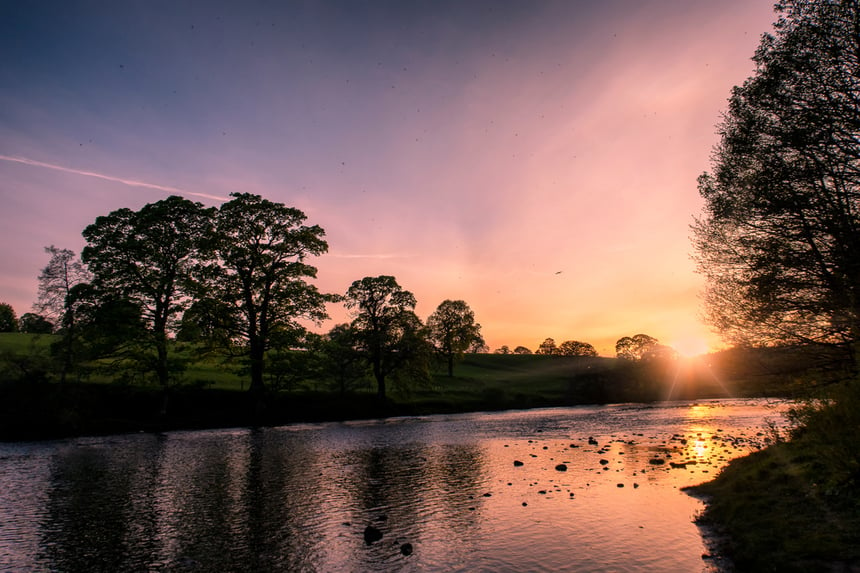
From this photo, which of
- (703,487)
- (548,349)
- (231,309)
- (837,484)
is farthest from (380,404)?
(548,349)

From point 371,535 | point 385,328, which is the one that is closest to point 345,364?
point 385,328

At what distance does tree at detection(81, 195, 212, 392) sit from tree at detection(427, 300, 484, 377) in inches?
2503

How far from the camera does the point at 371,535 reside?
13.5 metres

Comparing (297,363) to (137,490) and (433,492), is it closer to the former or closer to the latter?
(137,490)

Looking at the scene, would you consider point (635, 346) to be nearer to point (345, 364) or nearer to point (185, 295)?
point (345, 364)

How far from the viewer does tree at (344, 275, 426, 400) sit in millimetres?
59844

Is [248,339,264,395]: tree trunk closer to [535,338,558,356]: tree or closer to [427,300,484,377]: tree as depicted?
[427,300,484,377]: tree

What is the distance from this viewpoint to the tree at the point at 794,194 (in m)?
16.6

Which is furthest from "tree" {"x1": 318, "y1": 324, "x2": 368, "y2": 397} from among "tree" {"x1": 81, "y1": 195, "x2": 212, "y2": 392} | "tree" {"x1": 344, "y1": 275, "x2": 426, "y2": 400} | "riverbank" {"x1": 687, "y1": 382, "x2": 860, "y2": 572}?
"riverbank" {"x1": 687, "y1": 382, "x2": 860, "y2": 572}

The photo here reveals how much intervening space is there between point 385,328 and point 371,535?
48.1 meters

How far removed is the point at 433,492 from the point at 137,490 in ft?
38.7

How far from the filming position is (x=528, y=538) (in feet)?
44.0

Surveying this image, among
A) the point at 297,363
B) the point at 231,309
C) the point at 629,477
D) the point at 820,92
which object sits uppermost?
the point at 820,92

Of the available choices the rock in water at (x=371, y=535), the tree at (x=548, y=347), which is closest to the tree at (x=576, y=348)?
the tree at (x=548, y=347)
